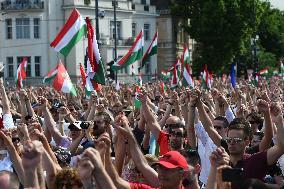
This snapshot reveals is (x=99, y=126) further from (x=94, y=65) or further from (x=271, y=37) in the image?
(x=271, y=37)


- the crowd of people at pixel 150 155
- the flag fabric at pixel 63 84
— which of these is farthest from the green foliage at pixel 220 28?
the crowd of people at pixel 150 155

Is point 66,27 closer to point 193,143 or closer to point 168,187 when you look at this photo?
point 193,143

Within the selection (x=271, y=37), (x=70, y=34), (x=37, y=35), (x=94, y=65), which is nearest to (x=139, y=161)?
(x=94, y=65)

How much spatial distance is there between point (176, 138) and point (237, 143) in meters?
1.14

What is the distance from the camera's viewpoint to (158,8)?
71.6 metres

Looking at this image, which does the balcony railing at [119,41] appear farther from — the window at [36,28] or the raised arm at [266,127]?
the raised arm at [266,127]

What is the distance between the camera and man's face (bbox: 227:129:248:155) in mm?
6703

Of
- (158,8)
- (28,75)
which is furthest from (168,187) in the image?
(158,8)

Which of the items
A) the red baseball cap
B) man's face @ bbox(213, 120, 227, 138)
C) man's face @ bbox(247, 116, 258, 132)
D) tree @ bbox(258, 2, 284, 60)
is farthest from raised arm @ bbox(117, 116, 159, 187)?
tree @ bbox(258, 2, 284, 60)

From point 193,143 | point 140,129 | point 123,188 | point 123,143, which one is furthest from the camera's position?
point 140,129

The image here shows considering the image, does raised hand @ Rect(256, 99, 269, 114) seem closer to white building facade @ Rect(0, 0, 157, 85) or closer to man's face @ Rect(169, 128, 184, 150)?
man's face @ Rect(169, 128, 184, 150)

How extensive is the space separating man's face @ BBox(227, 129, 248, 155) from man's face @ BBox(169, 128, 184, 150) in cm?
87

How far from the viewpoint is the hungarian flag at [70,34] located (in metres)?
16.7

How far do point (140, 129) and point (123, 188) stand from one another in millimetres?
4557
